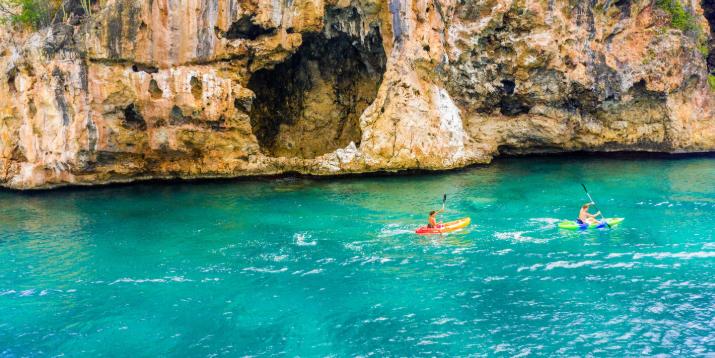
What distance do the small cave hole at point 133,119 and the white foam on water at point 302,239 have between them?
15.8 m

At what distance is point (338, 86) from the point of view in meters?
42.1

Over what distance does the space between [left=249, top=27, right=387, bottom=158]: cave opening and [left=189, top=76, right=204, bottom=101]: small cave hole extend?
558 cm

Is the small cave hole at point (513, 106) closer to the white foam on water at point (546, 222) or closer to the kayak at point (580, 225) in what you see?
the white foam on water at point (546, 222)

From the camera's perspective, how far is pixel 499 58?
40.0 meters

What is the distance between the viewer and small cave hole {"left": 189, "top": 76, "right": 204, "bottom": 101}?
1321 inches

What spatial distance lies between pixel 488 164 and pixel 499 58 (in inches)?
303

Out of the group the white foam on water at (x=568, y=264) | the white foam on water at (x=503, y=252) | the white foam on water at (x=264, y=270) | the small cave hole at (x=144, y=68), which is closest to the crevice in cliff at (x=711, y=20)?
the white foam on water at (x=568, y=264)

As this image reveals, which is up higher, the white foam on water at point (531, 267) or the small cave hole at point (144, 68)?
the small cave hole at point (144, 68)

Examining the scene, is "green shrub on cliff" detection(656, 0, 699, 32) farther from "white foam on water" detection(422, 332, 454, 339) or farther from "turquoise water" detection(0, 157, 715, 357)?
"white foam on water" detection(422, 332, 454, 339)

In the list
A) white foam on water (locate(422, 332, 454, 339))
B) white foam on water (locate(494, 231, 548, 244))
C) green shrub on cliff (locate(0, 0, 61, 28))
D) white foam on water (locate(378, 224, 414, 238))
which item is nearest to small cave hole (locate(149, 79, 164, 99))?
green shrub on cliff (locate(0, 0, 61, 28))

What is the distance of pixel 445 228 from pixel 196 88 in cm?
1852

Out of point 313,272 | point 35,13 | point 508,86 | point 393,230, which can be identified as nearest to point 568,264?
point 393,230

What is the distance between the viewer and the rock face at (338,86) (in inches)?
1307

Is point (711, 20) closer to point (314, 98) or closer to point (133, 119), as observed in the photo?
point (314, 98)
